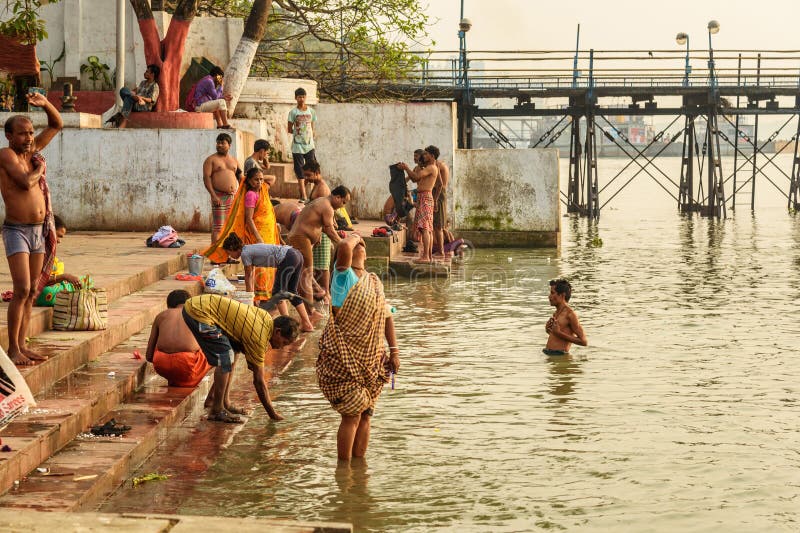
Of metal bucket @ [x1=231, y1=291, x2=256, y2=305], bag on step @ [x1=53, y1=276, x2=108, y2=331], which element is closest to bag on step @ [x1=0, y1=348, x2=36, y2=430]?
bag on step @ [x1=53, y1=276, x2=108, y2=331]

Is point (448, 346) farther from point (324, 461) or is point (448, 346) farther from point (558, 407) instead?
point (324, 461)

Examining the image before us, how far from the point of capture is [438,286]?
51.5 ft

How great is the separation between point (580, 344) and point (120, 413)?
451 centimetres

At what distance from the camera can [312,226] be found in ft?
38.0

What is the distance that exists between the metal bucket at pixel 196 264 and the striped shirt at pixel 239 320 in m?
4.79

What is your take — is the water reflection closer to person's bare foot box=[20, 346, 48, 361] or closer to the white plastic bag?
the white plastic bag

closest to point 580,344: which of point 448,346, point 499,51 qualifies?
point 448,346

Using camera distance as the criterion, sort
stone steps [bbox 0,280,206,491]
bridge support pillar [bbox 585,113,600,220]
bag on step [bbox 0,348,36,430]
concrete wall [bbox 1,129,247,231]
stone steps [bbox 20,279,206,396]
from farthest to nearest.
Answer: bridge support pillar [bbox 585,113,600,220], concrete wall [bbox 1,129,247,231], stone steps [bbox 20,279,206,396], stone steps [bbox 0,280,206,491], bag on step [bbox 0,348,36,430]

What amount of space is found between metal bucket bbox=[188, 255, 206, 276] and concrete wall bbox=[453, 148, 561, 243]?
30.4 ft

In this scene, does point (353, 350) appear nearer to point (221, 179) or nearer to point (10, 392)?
point (10, 392)

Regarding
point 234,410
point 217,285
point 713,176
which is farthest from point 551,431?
point 713,176

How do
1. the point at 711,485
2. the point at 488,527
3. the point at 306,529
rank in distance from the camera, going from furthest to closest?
the point at 711,485 → the point at 488,527 → the point at 306,529

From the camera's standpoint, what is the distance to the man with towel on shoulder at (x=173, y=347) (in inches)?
316

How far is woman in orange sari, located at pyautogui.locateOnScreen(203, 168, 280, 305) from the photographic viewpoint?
458 inches
